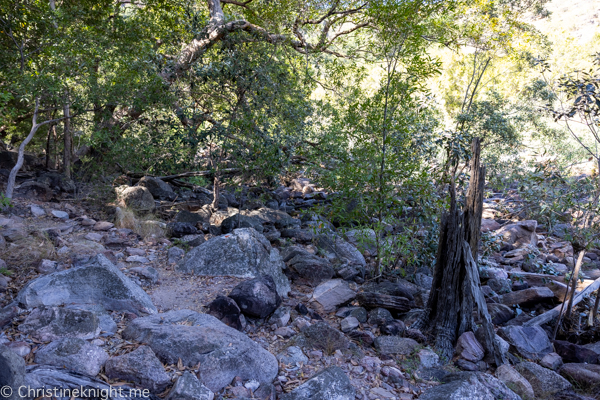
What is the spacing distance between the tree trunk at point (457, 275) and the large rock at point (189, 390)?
2.76 metres

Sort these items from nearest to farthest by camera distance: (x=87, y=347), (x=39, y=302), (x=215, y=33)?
(x=87, y=347), (x=39, y=302), (x=215, y=33)

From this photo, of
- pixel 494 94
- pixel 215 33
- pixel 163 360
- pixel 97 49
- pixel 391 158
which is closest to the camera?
pixel 163 360

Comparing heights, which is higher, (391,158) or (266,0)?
(266,0)

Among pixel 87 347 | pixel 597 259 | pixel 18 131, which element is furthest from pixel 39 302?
pixel 597 259

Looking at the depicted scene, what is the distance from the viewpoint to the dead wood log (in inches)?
201

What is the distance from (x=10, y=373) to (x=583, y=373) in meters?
4.93

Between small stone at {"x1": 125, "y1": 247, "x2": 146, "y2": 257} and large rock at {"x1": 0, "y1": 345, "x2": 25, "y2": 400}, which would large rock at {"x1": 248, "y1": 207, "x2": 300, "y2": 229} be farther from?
large rock at {"x1": 0, "y1": 345, "x2": 25, "y2": 400}

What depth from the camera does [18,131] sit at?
1060 centimetres

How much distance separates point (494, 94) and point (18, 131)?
41.9 feet

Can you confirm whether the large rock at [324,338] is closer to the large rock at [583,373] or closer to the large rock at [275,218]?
the large rock at [583,373]

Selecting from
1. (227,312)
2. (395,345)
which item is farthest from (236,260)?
(395,345)

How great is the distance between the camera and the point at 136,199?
8125 mm

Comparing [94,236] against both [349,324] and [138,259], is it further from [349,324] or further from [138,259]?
[349,324]

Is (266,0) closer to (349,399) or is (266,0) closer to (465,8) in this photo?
(465,8)
